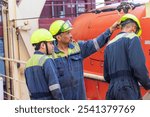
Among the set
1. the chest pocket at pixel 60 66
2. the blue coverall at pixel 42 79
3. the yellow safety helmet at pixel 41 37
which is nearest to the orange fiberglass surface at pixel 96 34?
the chest pocket at pixel 60 66

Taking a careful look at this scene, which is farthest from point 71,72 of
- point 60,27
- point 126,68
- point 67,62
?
point 126,68

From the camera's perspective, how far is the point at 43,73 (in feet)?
10.8

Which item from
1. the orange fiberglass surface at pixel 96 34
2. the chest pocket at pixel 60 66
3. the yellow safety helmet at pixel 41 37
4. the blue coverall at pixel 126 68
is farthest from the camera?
the orange fiberglass surface at pixel 96 34

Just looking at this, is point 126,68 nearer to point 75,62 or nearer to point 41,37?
point 75,62

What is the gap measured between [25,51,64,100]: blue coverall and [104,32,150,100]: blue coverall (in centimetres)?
50

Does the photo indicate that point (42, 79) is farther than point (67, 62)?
No

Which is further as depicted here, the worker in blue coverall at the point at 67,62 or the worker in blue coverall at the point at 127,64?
the worker in blue coverall at the point at 67,62

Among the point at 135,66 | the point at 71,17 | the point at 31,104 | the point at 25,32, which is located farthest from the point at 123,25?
the point at 71,17

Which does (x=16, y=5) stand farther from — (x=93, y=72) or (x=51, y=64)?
(x=51, y=64)

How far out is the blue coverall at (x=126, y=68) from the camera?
3.22m

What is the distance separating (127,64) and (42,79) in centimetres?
72

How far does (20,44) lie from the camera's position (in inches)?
206

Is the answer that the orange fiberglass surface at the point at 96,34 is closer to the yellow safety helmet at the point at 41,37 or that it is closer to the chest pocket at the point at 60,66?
the chest pocket at the point at 60,66

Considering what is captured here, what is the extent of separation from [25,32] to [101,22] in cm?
104
